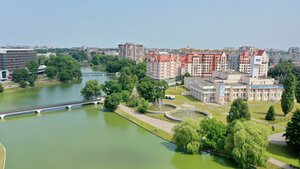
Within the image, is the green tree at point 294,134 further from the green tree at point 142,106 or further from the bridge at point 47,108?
the bridge at point 47,108

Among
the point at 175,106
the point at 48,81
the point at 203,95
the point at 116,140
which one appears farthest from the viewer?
the point at 48,81

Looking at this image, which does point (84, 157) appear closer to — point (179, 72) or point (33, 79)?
point (33, 79)

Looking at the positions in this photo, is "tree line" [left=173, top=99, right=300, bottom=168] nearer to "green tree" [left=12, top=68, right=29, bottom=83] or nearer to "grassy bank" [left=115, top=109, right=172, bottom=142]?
"grassy bank" [left=115, top=109, right=172, bottom=142]

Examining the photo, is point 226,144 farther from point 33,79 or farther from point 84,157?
point 33,79

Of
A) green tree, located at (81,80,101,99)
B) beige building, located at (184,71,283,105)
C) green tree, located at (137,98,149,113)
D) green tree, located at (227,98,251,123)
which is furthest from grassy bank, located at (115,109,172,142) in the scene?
beige building, located at (184,71,283,105)

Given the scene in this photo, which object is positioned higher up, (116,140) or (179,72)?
(179,72)

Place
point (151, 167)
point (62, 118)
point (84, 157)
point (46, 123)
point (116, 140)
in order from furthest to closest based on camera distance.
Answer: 1. point (62, 118)
2. point (46, 123)
3. point (116, 140)
4. point (84, 157)
5. point (151, 167)

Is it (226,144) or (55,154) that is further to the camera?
(55,154)

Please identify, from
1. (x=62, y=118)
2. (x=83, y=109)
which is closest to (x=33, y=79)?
(x=83, y=109)
